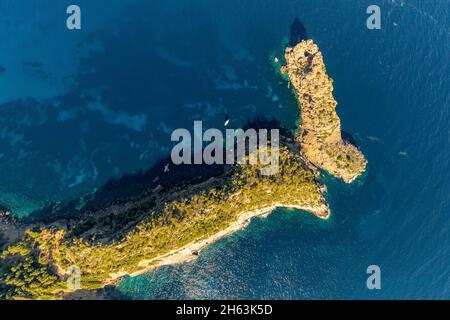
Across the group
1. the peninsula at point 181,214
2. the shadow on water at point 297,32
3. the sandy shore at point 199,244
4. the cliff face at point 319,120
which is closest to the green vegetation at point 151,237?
the peninsula at point 181,214

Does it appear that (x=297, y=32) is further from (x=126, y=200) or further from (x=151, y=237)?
(x=151, y=237)

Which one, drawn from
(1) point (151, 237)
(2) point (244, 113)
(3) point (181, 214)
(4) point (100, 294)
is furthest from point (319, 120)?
(4) point (100, 294)

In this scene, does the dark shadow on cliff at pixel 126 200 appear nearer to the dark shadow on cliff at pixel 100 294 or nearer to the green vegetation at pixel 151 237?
the green vegetation at pixel 151 237

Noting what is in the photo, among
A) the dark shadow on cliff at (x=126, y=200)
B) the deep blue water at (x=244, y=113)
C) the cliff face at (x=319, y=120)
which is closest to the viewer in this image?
the dark shadow on cliff at (x=126, y=200)

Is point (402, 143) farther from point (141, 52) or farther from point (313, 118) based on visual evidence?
point (141, 52)

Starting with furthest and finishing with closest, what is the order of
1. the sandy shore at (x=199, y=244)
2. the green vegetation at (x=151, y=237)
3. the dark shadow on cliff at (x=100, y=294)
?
the sandy shore at (x=199, y=244), the dark shadow on cliff at (x=100, y=294), the green vegetation at (x=151, y=237)
